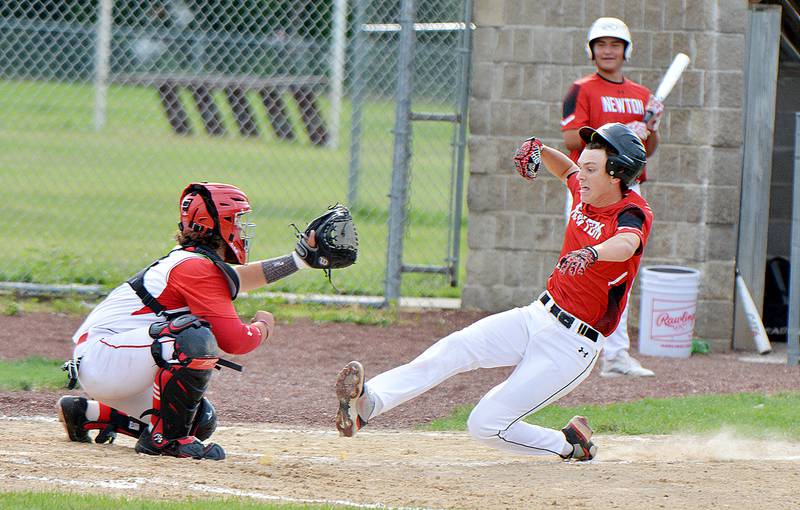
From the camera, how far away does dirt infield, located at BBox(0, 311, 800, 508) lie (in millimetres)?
4520

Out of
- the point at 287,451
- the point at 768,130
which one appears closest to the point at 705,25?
the point at 768,130

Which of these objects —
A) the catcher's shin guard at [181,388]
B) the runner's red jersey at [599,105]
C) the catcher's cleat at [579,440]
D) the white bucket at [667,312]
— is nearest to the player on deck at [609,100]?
the runner's red jersey at [599,105]

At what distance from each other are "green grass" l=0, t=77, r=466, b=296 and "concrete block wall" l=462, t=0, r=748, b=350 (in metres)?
0.92

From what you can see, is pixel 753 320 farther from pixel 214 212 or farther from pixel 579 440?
pixel 214 212

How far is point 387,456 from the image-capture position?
5.49 metres

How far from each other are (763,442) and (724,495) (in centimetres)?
141

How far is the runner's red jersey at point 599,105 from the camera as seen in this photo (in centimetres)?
736

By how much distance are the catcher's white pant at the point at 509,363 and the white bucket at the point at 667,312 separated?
327 centimetres

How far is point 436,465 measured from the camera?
527 cm

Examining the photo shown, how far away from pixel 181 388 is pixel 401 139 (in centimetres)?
462

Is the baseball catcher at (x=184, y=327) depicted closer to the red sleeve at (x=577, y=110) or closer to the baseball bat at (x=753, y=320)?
the red sleeve at (x=577, y=110)

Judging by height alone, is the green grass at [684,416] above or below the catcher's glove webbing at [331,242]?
below

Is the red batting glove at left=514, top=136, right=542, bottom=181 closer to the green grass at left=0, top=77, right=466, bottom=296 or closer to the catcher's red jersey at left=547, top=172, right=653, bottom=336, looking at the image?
the catcher's red jersey at left=547, top=172, right=653, bottom=336

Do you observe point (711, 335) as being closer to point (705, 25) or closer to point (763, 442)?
point (705, 25)
